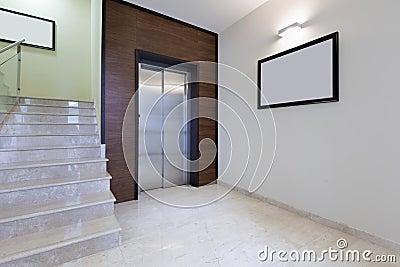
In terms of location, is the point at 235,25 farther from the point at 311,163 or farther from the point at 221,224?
the point at 221,224

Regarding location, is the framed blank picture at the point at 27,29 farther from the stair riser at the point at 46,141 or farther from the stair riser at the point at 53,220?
the stair riser at the point at 53,220

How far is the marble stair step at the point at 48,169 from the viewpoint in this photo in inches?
73.7

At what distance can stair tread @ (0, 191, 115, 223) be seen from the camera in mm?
1549

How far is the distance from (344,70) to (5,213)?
3.06 m

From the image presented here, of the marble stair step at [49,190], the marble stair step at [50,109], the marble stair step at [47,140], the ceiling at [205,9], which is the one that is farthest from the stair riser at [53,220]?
the ceiling at [205,9]

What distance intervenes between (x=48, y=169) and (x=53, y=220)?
1.90 ft

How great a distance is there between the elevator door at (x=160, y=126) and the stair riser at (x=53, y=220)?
1.39m

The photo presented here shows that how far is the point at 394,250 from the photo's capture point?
1679 millimetres

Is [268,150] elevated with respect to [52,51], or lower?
lower

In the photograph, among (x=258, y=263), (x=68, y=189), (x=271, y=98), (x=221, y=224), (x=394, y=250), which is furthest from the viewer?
(x=271, y=98)

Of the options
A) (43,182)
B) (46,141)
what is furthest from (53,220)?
(46,141)

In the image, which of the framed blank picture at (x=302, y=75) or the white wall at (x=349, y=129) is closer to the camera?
the white wall at (x=349, y=129)

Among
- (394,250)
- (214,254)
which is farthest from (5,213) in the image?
(394,250)

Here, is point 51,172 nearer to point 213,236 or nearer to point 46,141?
point 46,141
